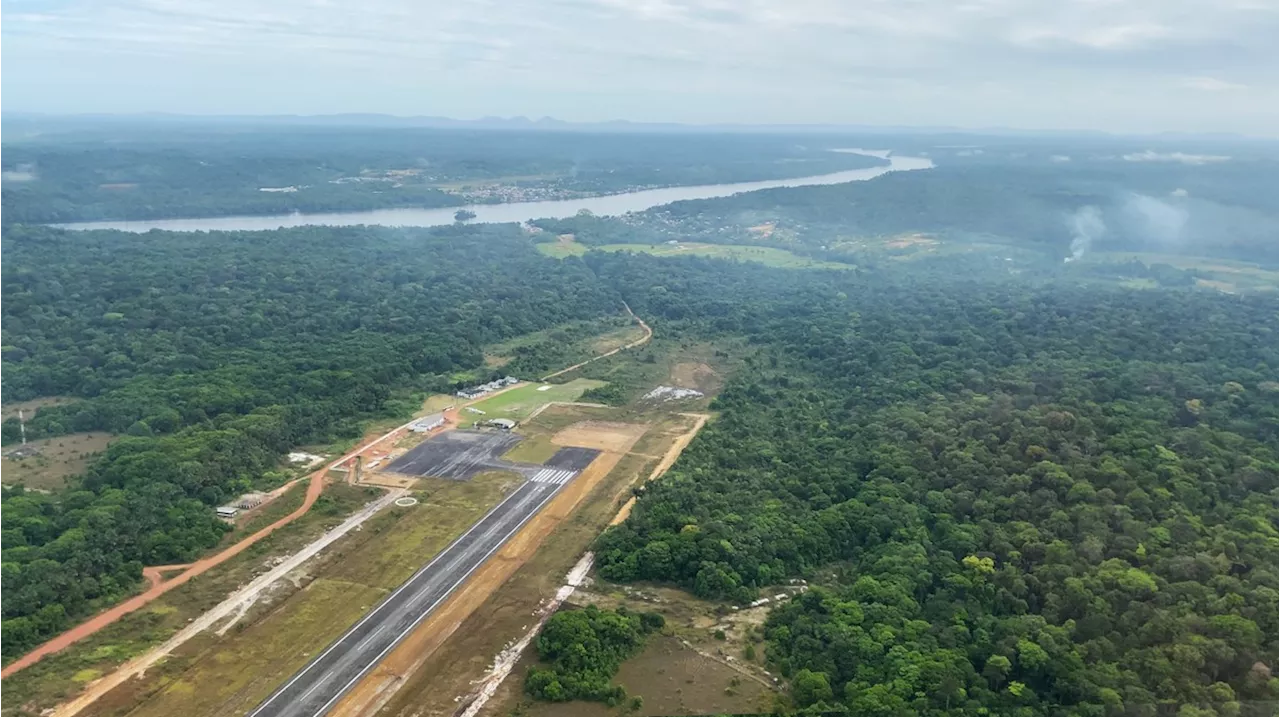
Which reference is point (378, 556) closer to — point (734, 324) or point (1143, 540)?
point (1143, 540)

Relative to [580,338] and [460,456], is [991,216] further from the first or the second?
[460,456]

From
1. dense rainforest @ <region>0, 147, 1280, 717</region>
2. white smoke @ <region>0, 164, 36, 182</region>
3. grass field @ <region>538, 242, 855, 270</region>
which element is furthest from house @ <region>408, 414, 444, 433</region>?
white smoke @ <region>0, 164, 36, 182</region>

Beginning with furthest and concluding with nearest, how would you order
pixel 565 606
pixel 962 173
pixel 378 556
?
pixel 962 173, pixel 378 556, pixel 565 606

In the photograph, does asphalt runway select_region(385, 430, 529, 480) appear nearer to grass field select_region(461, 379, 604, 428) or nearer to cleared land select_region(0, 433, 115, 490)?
grass field select_region(461, 379, 604, 428)

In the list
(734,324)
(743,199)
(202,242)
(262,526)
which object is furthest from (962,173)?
(262,526)

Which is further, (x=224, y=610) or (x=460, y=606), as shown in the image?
(x=460, y=606)

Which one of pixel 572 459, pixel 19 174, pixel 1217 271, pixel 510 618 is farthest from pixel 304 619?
pixel 19 174
